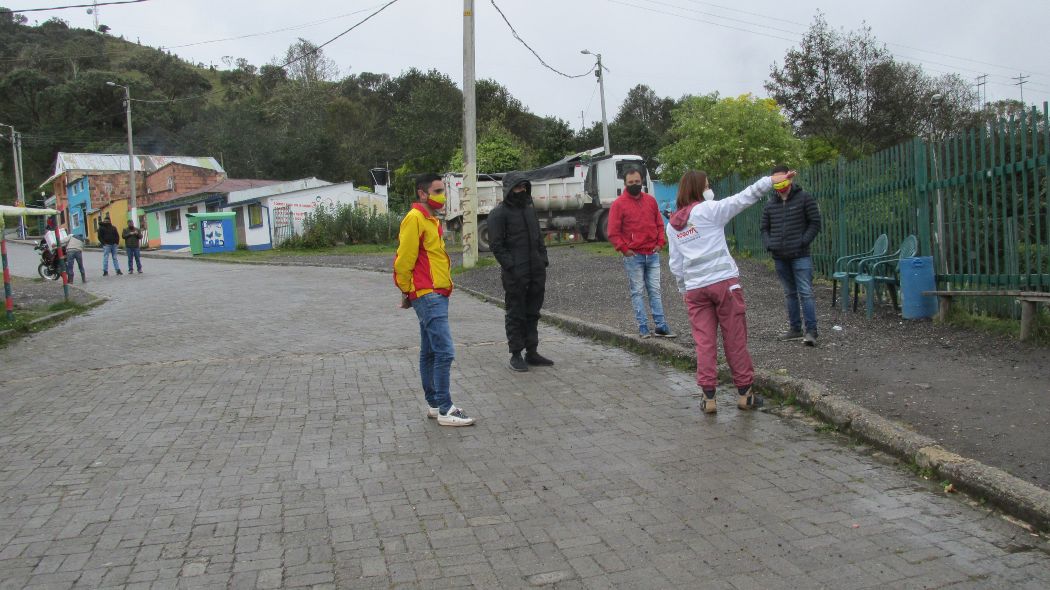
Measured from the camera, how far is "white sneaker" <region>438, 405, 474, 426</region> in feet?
19.1

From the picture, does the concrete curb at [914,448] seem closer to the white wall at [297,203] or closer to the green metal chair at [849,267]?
the green metal chair at [849,267]

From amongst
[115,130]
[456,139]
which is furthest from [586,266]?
[115,130]

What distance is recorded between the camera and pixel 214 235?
38.6 metres

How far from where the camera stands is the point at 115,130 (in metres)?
74.0

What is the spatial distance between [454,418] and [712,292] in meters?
2.08

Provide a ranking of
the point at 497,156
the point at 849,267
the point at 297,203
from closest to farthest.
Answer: the point at 849,267
the point at 297,203
the point at 497,156

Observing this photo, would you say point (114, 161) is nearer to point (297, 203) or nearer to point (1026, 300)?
point (297, 203)

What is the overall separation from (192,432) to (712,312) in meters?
3.89

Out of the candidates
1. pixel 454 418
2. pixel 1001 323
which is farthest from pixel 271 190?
pixel 1001 323

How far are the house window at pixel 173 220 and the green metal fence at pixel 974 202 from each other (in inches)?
1646

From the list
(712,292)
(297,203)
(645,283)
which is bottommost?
(645,283)

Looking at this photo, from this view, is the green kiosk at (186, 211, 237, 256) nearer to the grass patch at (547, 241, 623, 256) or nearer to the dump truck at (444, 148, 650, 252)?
the dump truck at (444, 148, 650, 252)

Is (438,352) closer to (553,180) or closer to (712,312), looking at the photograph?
(712,312)

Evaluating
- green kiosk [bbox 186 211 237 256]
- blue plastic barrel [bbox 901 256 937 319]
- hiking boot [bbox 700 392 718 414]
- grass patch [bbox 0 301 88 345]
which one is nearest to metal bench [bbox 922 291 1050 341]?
blue plastic barrel [bbox 901 256 937 319]
